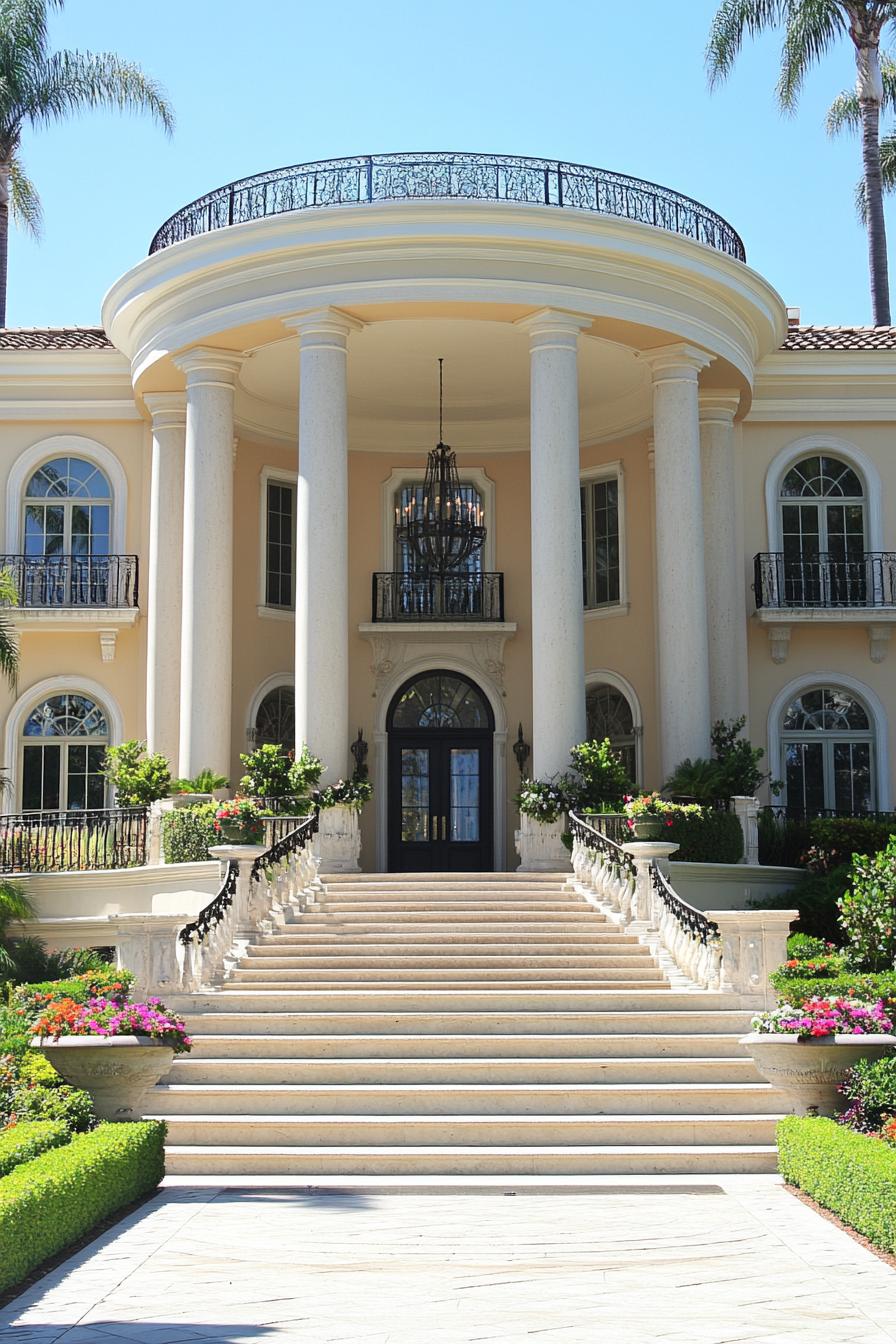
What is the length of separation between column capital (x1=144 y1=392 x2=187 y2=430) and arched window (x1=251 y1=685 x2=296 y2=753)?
4.69 m

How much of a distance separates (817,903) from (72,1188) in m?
12.5

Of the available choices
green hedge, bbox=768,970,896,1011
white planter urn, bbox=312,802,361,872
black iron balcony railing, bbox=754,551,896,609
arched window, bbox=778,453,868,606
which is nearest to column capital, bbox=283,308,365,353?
white planter urn, bbox=312,802,361,872

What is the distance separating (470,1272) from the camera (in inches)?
352

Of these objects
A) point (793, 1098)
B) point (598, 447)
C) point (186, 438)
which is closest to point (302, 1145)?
point (793, 1098)

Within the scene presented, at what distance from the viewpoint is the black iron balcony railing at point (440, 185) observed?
70.8 feet

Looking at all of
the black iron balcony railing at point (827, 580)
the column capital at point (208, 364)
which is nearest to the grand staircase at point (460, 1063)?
the column capital at point (208, 364)

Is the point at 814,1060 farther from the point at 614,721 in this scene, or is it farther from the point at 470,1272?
the point at 614,721

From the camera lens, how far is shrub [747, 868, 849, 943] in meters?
19.8

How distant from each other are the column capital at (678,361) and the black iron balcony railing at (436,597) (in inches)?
215

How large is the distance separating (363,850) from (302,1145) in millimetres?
13579

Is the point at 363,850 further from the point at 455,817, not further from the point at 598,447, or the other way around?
the point at 598,447

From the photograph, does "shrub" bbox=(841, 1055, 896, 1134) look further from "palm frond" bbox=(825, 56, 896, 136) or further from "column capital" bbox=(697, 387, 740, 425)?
"palm frond" bbox=(825, 56, 896, 136)

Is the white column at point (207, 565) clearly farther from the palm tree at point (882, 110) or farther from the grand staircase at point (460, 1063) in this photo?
the palm tree at point (882, 110)

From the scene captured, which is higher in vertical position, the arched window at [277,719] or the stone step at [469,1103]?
the arched window at [277,719]
